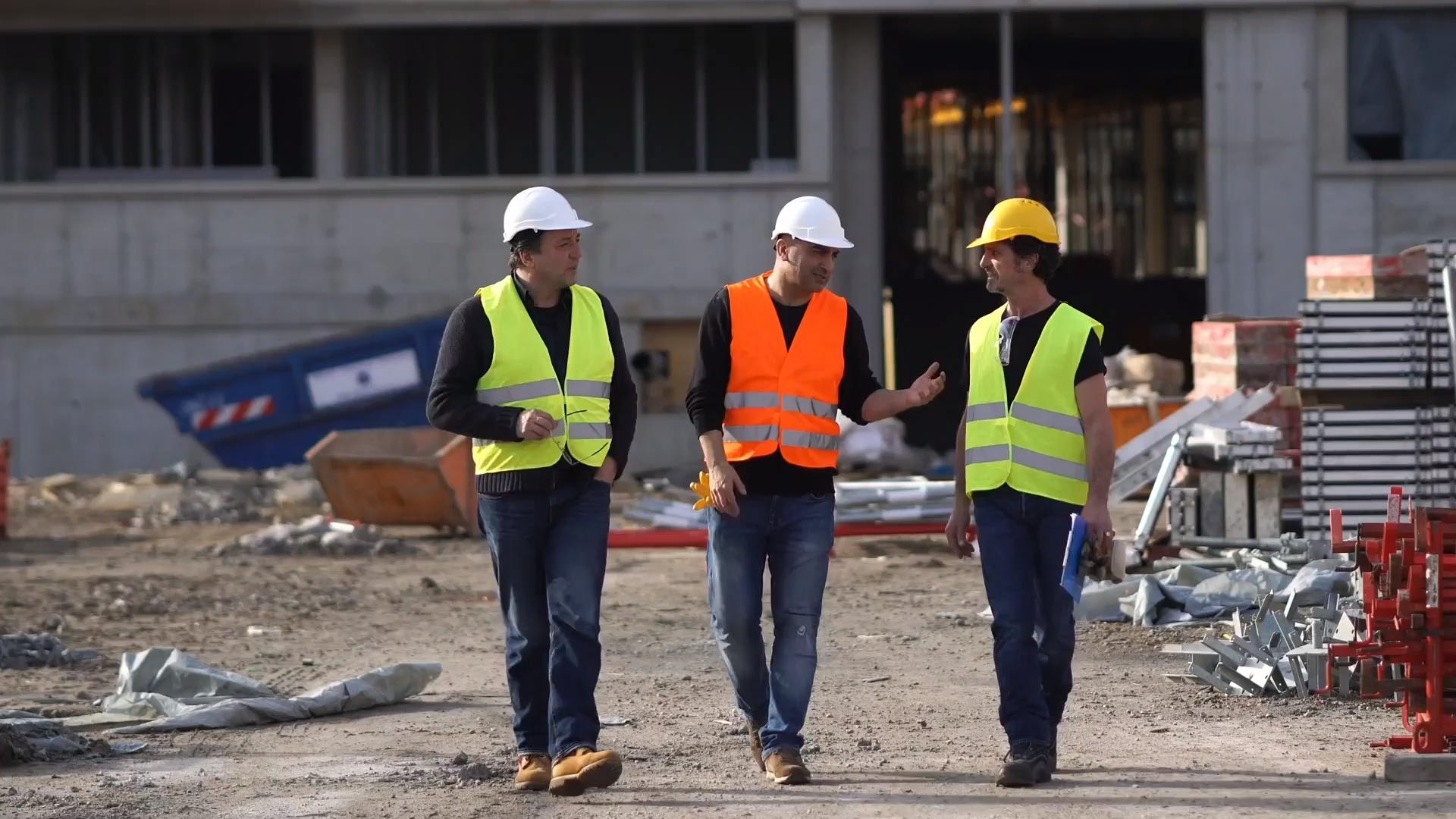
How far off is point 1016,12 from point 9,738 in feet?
61.5

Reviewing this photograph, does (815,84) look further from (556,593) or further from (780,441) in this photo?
(556,593)

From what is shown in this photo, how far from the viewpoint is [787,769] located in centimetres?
654

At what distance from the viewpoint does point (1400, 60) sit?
22734 millimetres

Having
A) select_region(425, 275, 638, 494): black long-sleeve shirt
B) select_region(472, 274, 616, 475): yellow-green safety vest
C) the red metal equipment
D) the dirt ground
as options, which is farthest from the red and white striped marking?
the red metal equipment

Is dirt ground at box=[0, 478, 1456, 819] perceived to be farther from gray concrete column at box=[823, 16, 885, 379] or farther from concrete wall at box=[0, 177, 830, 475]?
gray concrete column at box=[823, 16, 885, 379]

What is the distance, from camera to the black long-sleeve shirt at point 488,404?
257 inches

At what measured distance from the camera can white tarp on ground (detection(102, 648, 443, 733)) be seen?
818 centimetres

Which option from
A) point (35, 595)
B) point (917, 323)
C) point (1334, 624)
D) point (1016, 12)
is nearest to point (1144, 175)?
point (917, 323)

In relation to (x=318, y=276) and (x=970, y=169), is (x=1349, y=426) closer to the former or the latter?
(x=318, y=276)

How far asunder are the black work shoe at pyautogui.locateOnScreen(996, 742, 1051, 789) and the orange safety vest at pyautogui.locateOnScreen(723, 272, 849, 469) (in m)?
1.12

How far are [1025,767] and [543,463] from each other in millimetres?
1802

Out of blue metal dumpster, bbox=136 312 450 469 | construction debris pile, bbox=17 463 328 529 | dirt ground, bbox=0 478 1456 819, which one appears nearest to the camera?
dirt ground, bbox=0 478 1456 819

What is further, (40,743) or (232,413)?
(232,413)

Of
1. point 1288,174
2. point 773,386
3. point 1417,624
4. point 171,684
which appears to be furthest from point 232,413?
point 1417,624
